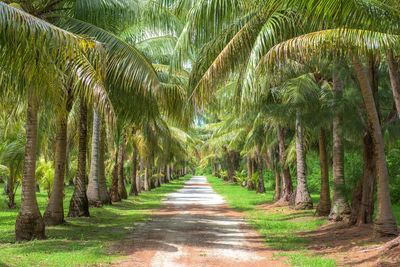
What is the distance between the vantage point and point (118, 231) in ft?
37.2

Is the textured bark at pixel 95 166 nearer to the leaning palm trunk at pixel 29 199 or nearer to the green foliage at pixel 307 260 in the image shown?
the leaning palm trunk at pixel 29 199

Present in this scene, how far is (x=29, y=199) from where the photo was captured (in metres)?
9.55

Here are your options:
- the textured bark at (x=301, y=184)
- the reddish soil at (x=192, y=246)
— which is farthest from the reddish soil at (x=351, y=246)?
the textured bark at (x=301, y=184)

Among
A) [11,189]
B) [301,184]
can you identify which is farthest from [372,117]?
[11,189]

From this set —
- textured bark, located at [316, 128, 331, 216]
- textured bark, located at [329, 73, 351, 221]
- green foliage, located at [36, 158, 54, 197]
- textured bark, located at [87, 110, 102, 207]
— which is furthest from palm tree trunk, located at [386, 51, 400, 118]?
green foliage, located at [36, 158, 54, 197]

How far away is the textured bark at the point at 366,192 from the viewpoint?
10.0 meters

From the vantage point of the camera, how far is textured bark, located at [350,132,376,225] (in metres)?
10.0

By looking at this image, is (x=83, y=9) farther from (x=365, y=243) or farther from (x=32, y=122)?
(x=365, y=243)

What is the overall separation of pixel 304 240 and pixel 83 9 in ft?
27.8

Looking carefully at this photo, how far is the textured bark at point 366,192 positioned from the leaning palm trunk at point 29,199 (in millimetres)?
7961

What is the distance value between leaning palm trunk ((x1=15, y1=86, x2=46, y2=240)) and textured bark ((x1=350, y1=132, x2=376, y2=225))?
313 inches

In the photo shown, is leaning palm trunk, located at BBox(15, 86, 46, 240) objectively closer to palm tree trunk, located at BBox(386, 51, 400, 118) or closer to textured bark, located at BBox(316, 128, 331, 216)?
palm tree trunk, located at BBox(386, 51, 400, 118)

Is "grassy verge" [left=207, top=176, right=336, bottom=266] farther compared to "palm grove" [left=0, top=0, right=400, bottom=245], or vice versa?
"grassy verge" [left=207, top=176, right=336, bottom=266]

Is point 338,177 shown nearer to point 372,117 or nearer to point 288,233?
point 288,233
